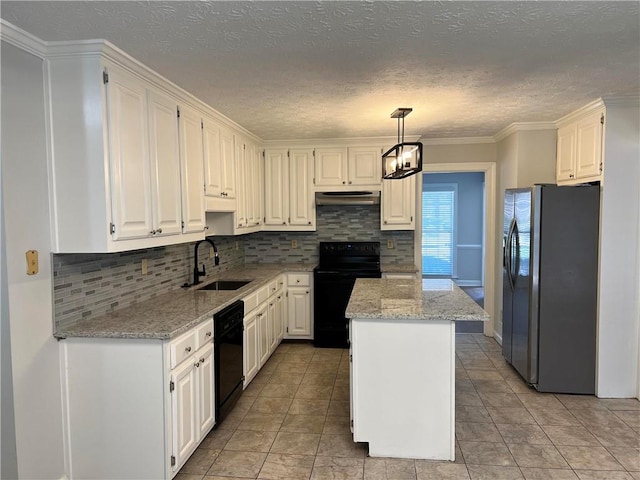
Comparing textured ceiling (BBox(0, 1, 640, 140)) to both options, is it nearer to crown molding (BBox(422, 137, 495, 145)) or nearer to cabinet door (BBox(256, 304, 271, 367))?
crown molding (BBox(422, 137, 495, 145))

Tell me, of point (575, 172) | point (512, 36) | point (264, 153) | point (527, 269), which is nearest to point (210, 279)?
point (264, 153)

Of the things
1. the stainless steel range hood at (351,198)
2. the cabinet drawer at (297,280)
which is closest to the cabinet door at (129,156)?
the cabinet drawer at (297,280)

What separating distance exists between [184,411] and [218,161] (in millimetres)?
2007

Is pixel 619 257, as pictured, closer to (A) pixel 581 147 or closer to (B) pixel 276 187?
(A) pixel 581 147

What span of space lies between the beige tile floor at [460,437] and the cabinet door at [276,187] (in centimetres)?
183

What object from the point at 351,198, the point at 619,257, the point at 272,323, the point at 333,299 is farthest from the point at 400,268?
the point at 619,257

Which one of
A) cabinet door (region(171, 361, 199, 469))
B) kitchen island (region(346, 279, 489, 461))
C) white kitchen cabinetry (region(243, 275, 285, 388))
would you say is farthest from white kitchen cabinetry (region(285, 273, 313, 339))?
cabinet door (region(171, 361, 199, 469))

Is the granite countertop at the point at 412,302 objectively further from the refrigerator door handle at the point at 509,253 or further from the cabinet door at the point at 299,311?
the cabinet door at the point at 299,311

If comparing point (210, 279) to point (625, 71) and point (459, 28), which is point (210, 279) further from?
point (625, 71)

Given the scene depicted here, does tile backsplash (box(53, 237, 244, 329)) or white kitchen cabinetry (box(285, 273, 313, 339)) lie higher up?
tile backsplash (box(53, 237, 244, 329))

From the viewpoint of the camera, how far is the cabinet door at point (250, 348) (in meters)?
3.41

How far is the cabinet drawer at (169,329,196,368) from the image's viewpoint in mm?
2211

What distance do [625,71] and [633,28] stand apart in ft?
2.57

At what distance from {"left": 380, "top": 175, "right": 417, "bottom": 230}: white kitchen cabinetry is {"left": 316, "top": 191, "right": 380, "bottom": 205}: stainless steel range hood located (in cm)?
12
